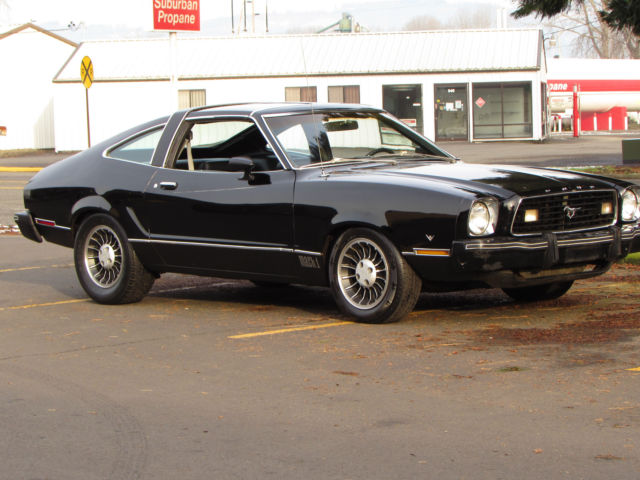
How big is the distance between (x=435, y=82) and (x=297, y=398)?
139 ft

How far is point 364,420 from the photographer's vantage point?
4.96 m

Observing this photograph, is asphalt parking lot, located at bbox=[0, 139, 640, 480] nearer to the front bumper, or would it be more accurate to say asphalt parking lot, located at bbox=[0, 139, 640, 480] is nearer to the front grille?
the front bumper

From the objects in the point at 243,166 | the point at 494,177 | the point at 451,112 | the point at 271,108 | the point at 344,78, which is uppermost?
the point at 344,78

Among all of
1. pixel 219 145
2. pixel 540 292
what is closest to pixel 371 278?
pixel 540 292

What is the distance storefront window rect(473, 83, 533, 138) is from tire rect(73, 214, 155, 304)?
39.2m

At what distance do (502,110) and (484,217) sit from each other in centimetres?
4087

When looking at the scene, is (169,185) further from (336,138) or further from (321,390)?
(321,390)

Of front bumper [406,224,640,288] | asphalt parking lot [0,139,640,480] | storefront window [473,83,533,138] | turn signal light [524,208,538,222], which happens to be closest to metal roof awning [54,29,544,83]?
storefront window [473,83,533,138]

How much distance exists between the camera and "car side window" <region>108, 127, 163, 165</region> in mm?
8844

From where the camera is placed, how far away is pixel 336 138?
815cm

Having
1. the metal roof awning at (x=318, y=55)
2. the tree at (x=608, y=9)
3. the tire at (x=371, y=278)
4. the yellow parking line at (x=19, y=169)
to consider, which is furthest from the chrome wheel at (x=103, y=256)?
the metal roof awning at (x=318, y=55)

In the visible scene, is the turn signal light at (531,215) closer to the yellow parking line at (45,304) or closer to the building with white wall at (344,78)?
the yellow parking line at (45,304)

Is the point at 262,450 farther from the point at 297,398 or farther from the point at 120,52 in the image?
the point at 120,52

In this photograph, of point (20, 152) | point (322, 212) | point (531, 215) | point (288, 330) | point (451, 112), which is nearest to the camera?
point (531, 215)
